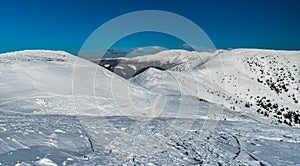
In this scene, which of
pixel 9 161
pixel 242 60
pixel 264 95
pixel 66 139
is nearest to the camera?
pixel 9 161

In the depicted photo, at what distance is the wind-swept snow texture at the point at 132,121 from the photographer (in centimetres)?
814

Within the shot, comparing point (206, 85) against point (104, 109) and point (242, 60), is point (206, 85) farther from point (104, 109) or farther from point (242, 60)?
point (104, 109)

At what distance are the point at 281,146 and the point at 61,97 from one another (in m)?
14.6

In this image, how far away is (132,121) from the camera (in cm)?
1427

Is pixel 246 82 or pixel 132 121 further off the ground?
pixel 246 82

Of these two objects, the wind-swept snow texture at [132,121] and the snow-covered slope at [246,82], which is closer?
the wind-swept snow texture at [132,121]

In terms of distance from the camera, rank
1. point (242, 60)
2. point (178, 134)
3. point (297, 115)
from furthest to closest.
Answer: point (242, 60) → point (297, 115) → point (178, 134)

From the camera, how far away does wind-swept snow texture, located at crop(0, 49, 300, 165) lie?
320 inches

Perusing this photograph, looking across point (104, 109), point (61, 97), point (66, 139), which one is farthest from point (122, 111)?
point (66, 139)

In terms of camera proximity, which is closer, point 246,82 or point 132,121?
point 132,121

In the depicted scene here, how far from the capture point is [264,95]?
39.9m

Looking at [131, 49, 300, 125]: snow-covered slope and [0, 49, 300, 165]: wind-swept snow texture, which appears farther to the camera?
[131, 49, 300, 125]: snow-covered slope

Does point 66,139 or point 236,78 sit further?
point 236,78

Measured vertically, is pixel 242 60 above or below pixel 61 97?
above
